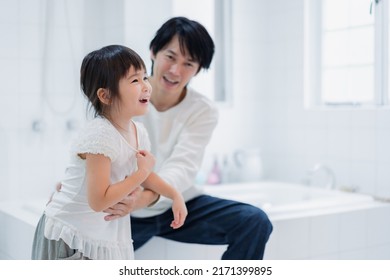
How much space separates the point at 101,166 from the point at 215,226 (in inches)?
17.1

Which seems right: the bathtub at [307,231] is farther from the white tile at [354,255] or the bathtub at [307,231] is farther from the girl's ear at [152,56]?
the girl's ear at [152,56]

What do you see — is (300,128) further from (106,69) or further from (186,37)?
(106,69)

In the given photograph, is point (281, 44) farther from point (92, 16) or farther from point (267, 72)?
point (92, 16)

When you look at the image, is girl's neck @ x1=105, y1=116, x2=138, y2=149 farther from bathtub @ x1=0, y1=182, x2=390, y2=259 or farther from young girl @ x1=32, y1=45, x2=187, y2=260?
bathtub @ x1=0, y1=182, x2=390, y2=259

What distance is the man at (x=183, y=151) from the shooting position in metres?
1.39

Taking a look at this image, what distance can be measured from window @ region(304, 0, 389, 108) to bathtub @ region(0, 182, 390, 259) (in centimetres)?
30

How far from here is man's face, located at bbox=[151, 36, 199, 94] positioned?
4.61 ft

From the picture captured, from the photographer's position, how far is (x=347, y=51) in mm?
1469

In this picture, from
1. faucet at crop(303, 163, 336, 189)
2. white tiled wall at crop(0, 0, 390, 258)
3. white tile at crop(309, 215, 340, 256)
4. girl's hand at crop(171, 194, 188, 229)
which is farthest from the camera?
faucet at crop(303, 163, 336, 189)

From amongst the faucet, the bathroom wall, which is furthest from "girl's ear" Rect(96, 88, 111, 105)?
the faucet

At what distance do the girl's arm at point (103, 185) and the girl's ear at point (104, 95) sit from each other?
12cm

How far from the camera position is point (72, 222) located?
1160mm

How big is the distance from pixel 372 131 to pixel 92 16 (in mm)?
780
